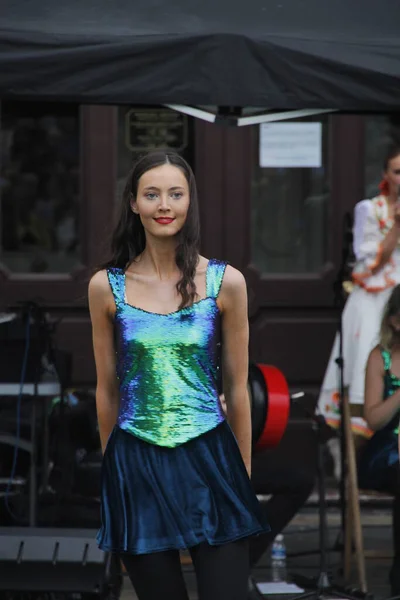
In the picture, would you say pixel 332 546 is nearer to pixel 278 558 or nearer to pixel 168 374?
pixel 278 558

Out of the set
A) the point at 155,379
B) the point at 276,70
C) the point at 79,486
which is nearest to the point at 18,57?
the point at 276,70

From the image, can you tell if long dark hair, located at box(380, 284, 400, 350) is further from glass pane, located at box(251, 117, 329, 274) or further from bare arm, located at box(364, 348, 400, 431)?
glass pane, located at box(251, 117, 329, 274)

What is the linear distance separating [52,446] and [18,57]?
2.46 m

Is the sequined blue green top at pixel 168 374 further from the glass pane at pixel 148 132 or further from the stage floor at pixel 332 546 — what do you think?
the glass pane at pixel 148 132

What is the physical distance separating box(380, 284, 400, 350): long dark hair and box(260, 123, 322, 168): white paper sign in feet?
4.86

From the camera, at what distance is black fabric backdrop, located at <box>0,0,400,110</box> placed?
4.51 metres

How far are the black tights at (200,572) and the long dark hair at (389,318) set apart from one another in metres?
2.46

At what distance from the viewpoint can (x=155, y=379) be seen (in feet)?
11.5

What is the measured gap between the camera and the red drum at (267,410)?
5.34 metres

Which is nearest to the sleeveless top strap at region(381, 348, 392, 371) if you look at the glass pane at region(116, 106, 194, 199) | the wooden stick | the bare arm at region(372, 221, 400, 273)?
the wooden stick

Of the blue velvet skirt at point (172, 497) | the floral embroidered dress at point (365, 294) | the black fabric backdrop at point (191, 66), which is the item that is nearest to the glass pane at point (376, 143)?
the floral embroidered dress at point (365, 294)

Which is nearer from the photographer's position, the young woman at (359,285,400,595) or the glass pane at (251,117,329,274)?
the young woman at (359,285,400,595)

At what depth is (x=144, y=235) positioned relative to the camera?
3.78 m

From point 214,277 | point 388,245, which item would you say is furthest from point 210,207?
point 214,277
